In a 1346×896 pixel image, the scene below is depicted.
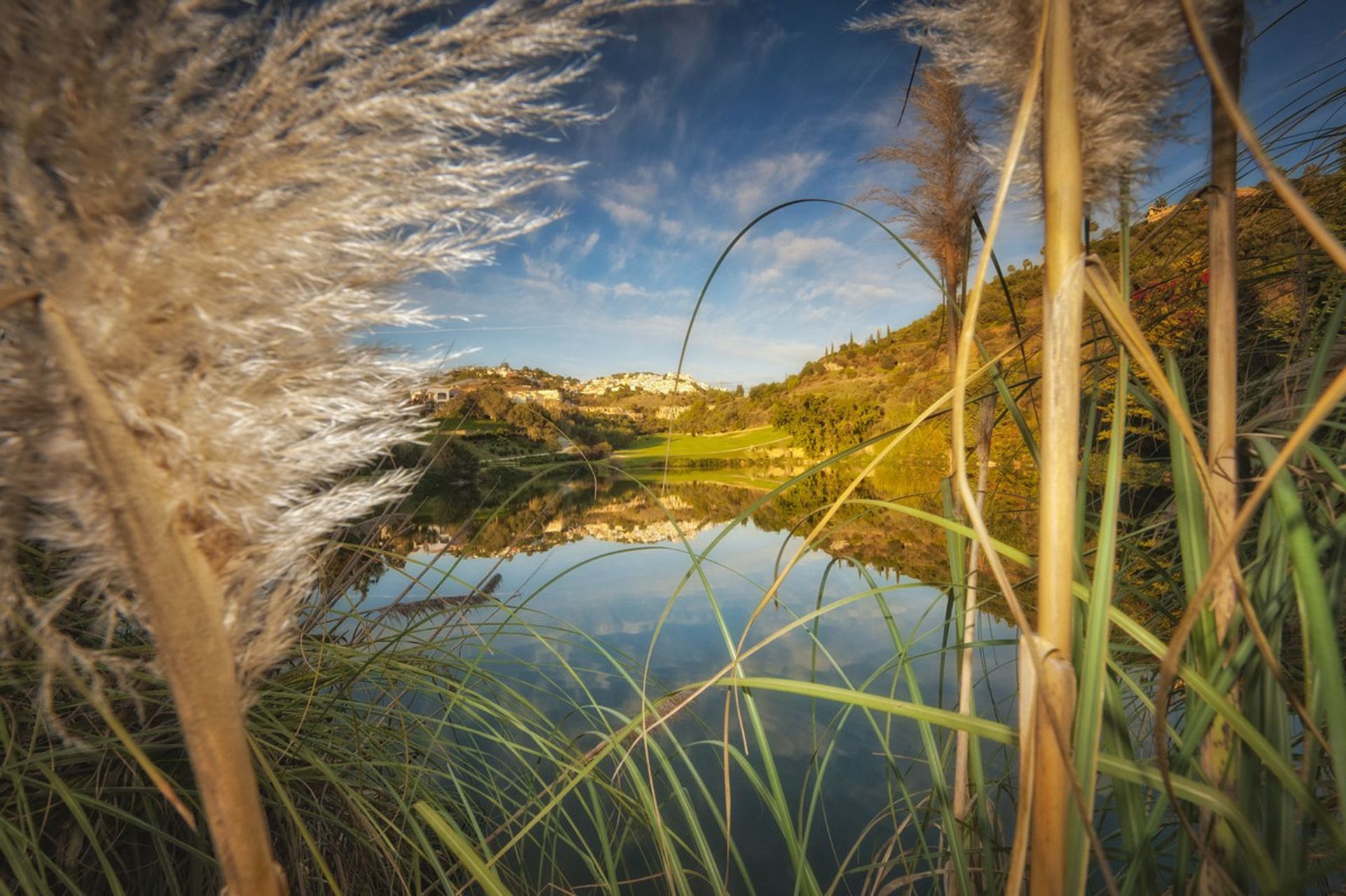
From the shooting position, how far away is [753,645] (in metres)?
2.53

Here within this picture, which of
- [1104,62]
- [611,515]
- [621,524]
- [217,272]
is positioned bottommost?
[621,524]

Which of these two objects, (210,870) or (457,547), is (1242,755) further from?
(210,870)

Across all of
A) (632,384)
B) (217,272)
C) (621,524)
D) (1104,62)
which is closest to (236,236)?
(217,272)

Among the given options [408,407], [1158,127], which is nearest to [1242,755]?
[1158,127]

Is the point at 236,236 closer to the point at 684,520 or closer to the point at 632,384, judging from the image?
the point at 684,520

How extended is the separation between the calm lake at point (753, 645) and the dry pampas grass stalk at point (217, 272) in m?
0.60

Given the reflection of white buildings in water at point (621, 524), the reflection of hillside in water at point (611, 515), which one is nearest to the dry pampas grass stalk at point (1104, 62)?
the reflection of hillside in water at point (611, 515)

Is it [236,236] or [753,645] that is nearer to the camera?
[236,236]

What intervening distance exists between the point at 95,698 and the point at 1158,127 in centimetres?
132

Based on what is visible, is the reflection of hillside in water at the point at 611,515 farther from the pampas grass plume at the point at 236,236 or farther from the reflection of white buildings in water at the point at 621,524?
the pampas grass plume at the point at 236,236

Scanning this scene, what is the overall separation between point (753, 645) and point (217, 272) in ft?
8.28

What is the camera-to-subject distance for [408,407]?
25.3 inches

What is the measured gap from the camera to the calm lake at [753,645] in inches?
50.9

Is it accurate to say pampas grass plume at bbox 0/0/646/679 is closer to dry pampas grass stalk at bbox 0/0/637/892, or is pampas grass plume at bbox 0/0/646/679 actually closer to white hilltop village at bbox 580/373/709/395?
dry pampas grass stalk at bbox 0/0/637/892
